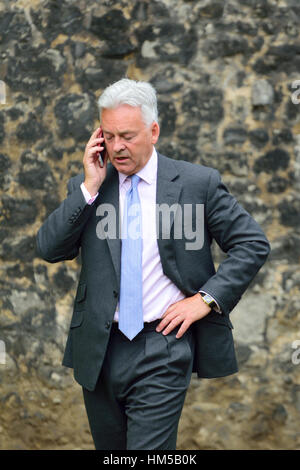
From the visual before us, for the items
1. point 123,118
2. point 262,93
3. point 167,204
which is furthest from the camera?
point 262,93

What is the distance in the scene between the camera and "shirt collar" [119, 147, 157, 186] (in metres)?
2.93

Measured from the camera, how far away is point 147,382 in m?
2.80

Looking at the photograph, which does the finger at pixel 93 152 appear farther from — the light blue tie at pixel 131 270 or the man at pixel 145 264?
the light blue tie at pixel 131 270

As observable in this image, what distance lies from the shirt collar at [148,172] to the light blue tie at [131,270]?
61 millimetres

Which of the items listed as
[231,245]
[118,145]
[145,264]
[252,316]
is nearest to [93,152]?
[118,145]

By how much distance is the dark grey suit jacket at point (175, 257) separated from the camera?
285cm

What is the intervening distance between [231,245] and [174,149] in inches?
61.7

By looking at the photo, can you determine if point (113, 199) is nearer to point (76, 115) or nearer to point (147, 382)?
point (147, 382)

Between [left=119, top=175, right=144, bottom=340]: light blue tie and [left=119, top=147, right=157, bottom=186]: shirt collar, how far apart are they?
61mm

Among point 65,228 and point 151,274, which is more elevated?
point 65,228

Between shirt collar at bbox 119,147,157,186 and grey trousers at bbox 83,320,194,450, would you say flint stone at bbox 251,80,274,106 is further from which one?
grey trousers at bbox 83,320,194,450

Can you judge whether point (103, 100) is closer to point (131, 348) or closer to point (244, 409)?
point (131, 348)

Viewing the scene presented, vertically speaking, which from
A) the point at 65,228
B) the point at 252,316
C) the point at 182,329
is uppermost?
the point at 65,228

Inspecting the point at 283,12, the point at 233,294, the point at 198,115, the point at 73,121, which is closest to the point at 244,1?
the point at 283,12
